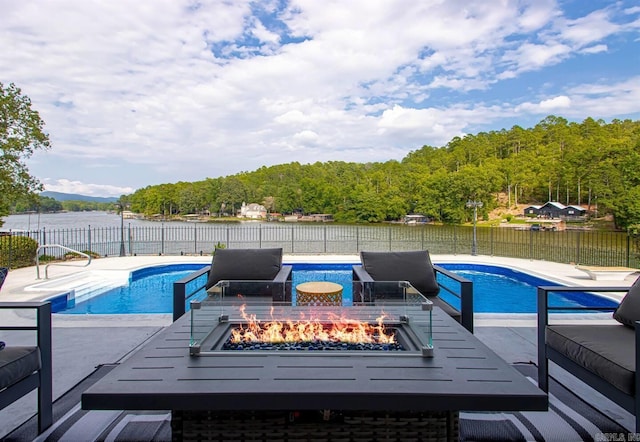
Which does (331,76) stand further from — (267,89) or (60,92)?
(60,92)

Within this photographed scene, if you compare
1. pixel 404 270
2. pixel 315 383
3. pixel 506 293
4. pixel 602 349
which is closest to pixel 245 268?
pixel 404 270

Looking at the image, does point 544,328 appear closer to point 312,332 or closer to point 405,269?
point 312,332

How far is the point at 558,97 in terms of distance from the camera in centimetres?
3738

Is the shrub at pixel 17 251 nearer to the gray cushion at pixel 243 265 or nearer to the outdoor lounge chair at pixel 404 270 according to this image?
the gray cushion at pixel 243 265

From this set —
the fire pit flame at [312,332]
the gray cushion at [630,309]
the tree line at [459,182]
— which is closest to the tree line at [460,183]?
the tree line at [459,182]

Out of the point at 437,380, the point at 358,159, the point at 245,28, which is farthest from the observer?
the point at 358,159

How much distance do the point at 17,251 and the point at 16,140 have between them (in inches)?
152

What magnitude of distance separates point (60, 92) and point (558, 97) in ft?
135

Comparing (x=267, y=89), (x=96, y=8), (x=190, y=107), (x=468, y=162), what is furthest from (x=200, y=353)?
(x=468, y=162)

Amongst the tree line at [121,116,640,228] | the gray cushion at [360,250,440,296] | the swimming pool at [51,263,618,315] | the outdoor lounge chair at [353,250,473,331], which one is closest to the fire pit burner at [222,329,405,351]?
the outdoor lounge chair at [353,250,473,331]

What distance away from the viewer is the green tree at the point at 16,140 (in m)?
10.6

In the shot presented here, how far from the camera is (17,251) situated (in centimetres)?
875

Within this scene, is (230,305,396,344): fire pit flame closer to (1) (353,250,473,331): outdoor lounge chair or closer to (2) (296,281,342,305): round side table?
(2) (296,281,342,305): round side table

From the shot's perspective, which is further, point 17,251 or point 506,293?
point 17,251
